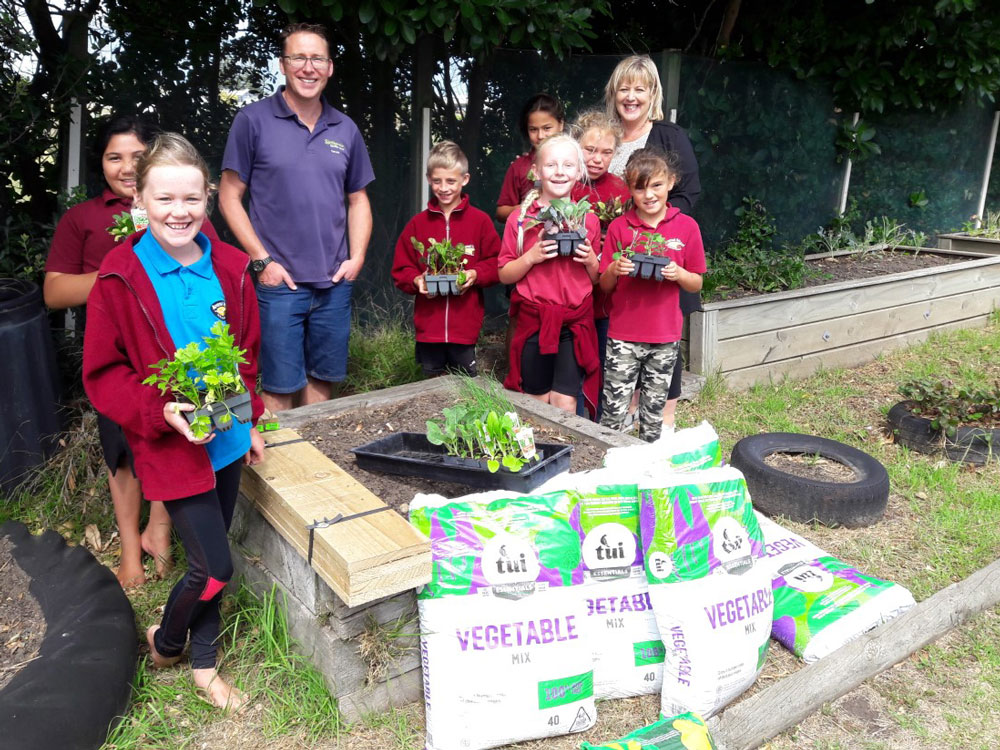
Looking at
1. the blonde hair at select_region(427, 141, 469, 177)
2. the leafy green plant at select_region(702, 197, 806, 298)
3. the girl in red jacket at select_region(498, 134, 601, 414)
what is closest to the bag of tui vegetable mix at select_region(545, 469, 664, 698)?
the girl in red jacket at select_region(498, 134, 601, 414)

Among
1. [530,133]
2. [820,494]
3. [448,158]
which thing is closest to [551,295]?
[448,158]

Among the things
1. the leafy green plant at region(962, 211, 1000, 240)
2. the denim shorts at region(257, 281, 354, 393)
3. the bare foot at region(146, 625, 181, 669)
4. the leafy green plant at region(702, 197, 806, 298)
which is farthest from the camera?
the leafy green plant at region(962, 211, 1000, 240)

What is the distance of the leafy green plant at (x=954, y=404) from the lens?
194 inches

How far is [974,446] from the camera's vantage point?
474 cm

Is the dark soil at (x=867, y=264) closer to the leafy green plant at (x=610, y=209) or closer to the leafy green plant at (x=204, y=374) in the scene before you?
the leafy green plant at (x=610, y=209)

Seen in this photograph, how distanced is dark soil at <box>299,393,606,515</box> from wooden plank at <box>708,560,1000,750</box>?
43.9 inches

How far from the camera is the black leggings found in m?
2.63

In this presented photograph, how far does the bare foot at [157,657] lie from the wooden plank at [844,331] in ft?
13.3

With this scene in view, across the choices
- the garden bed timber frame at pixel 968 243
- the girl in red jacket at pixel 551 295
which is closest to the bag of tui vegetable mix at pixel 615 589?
the girl in red jacket at pixel 551 295

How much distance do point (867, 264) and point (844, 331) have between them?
1.57 metres

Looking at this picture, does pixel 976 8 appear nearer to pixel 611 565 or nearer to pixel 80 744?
pixel 611 565

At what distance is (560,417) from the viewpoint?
12.9ft

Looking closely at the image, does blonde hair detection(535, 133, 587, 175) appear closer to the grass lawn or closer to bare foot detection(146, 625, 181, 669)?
the grass lawn

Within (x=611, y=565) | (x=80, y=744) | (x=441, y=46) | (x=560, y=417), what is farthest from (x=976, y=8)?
(x=80, y=744)
